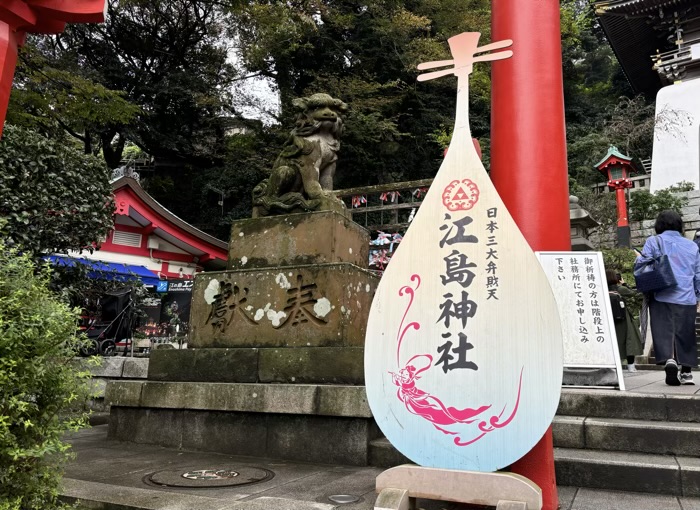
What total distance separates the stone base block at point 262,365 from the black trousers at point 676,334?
10.5 feet

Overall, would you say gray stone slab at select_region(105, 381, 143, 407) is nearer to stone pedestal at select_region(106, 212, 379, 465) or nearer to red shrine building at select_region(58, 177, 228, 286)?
stone pedestal at select_region(106, 212, 379, 465)

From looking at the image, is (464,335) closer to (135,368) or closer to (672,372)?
(672,372)

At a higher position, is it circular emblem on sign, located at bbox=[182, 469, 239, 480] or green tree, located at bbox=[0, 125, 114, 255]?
green tree, located at bbox=[0, 125, 114, 255]

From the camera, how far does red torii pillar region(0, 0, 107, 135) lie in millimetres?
4113

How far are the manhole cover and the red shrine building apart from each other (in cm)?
1118

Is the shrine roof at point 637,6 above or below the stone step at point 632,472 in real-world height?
above

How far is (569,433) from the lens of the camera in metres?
3.78

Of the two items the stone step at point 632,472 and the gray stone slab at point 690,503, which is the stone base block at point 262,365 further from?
the gray stone slab at point 690,503

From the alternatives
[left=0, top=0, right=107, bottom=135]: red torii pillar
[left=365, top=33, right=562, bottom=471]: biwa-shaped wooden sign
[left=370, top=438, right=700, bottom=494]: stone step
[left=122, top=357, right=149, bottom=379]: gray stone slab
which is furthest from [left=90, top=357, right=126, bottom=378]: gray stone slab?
[left=370, top=438, right=700, bottom=494]: stone step

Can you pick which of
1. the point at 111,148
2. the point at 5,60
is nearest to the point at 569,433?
the point at 5,60

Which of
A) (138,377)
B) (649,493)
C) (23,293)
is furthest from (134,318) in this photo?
(649,493)

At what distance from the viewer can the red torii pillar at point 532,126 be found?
318 centimetres

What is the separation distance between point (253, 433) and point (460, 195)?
2.73 meters

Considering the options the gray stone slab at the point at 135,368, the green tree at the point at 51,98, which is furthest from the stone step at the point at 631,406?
the green tree at the point at 51,98
